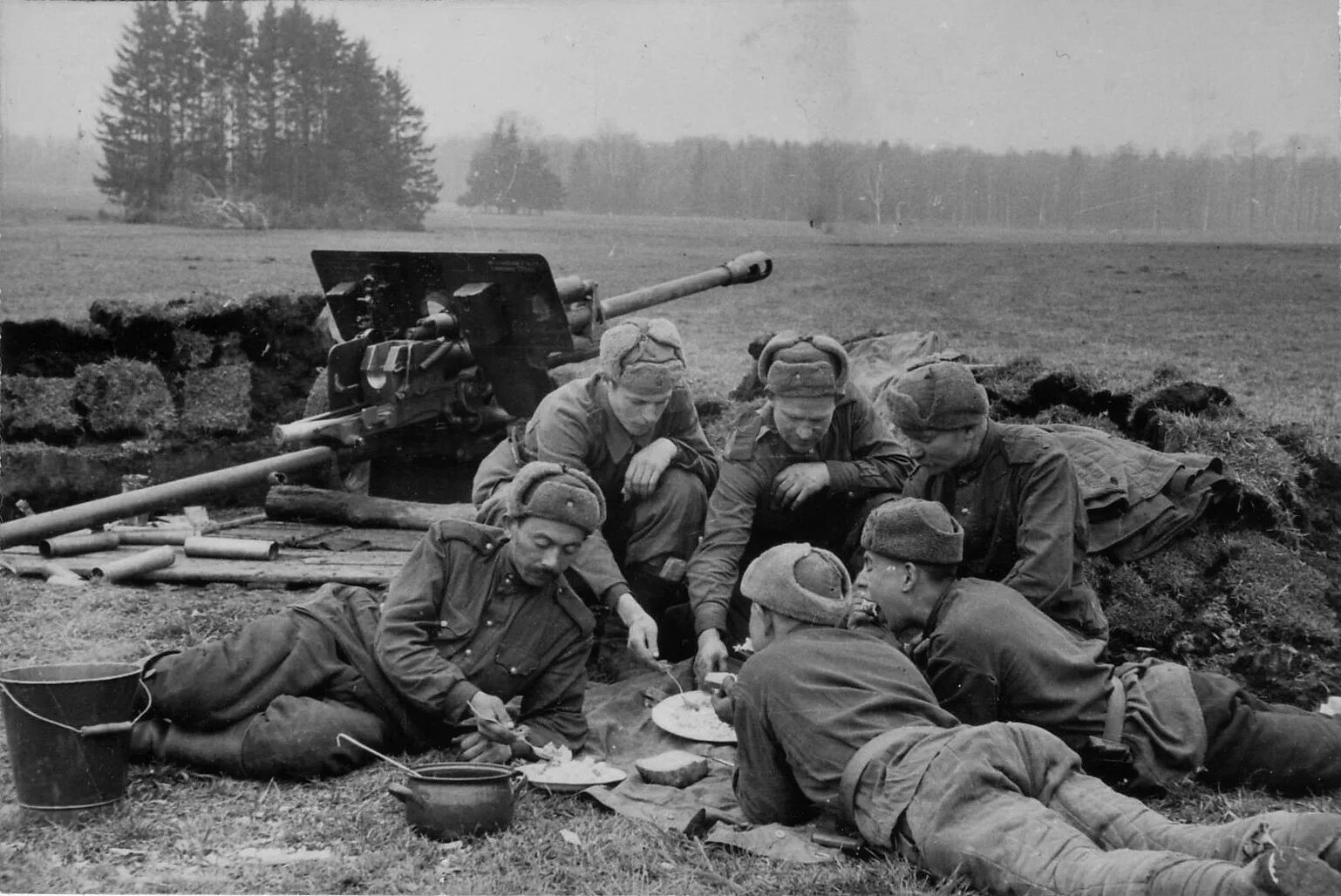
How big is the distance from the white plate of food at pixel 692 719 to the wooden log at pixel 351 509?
3.38 metres

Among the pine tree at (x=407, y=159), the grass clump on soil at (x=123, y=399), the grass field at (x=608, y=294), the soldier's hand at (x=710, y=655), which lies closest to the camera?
the grass field at (x=608, y=294)

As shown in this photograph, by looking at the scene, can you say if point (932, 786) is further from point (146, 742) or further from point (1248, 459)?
point (1248, 459)

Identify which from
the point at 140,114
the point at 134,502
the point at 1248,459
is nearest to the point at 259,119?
the point at 140,114

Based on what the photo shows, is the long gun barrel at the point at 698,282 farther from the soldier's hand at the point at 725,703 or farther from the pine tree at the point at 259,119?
the pine tree at the point at 259,119

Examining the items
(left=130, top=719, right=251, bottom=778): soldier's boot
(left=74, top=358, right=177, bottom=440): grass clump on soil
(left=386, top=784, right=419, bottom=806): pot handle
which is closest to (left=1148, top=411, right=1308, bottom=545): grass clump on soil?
(left=386, top=784, right=419, bottom=806): pot handle

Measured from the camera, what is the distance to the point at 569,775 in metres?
4.11

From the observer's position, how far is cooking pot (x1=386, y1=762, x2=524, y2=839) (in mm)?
3580

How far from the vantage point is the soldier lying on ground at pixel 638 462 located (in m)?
5.49

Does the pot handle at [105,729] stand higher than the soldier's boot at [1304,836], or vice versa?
the soldier's boot at [1304,836]

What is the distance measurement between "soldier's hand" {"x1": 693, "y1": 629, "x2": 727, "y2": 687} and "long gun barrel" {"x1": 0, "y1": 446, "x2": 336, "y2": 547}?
128 inches

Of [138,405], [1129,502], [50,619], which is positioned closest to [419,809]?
[50,619]

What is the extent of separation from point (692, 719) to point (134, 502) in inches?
135

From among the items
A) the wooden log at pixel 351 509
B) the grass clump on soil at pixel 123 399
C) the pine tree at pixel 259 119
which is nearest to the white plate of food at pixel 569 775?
the wooden log at pixel 351 509

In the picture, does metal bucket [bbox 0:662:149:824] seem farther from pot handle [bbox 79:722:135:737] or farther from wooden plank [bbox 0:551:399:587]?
wooden plank [bbox 0:551:399:587]
